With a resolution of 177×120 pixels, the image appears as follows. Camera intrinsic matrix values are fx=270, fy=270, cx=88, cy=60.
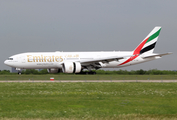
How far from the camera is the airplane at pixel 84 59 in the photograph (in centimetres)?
3984

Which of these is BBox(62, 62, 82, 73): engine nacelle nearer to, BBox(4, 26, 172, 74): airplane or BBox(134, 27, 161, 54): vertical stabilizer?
BBox(4, 26, 172, 74): airplane

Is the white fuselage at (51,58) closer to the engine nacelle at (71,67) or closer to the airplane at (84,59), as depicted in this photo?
the airplane at (84,59)

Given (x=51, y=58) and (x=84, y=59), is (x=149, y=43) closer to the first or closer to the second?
(x=84, y=59)

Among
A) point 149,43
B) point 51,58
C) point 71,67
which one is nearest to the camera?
point 71,67

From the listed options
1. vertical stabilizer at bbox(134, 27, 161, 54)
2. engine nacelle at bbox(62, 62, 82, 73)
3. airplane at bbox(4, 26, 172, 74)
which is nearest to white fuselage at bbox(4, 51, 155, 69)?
airplane at bbox(4, 26, 172, 74)

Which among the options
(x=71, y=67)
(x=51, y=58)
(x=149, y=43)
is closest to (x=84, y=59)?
(x=71, y=67)

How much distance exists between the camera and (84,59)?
4222 centimetres

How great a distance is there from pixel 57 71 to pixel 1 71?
37.6 feet

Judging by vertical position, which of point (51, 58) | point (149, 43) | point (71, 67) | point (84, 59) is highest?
point (149, 43)

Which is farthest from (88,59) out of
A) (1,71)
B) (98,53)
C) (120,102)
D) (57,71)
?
(120,102)

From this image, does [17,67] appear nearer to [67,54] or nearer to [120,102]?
[67,54]

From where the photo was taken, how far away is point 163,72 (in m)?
50.9

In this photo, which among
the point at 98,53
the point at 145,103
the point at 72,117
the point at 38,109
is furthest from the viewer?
the point at 98,53

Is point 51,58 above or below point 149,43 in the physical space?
below
